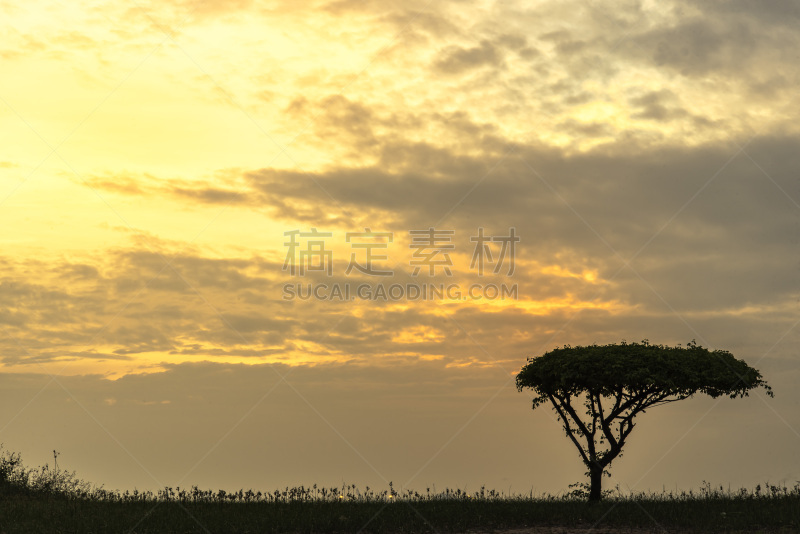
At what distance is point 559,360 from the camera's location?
22375 millimetres

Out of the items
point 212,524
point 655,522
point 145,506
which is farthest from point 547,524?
point 145,506

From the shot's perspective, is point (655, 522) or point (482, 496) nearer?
point (655, 522)

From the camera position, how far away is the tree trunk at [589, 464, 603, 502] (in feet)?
74.2

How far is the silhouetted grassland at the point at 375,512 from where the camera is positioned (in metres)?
18.1

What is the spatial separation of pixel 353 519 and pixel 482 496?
5365 millimetres

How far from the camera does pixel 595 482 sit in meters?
22.7

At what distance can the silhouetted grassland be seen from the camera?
59.4 ft

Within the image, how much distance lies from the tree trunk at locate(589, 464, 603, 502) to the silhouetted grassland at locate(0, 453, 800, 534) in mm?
311

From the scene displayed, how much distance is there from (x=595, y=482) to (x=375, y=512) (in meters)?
7.49

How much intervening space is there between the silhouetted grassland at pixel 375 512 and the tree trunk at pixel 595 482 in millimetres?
311

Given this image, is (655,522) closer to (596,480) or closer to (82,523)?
(596,480)

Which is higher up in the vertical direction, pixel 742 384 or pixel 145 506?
pixel 742 384

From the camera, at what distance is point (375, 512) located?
19203 millimetres

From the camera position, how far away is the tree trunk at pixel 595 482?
22609mm
